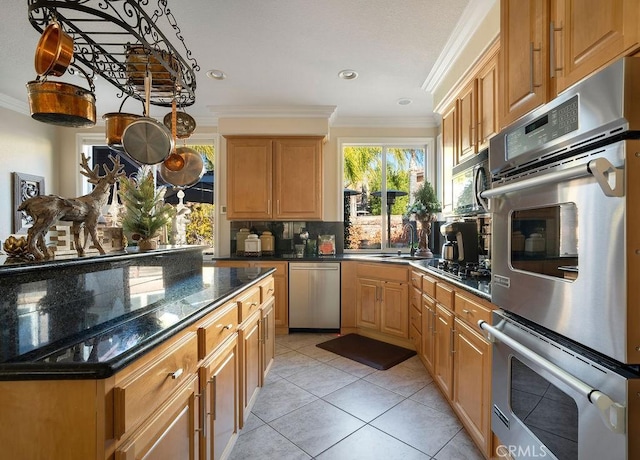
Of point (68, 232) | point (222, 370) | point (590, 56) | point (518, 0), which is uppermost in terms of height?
point (518, 0)

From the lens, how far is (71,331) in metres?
1.01

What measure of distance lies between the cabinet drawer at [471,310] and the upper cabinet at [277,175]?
2297 millimetres

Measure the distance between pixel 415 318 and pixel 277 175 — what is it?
2284 millimetres

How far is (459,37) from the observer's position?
240 cm

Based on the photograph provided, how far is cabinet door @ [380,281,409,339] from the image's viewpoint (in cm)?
329

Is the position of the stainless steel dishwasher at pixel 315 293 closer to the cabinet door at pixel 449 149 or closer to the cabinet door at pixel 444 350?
the cabinet door at pixel 449 149

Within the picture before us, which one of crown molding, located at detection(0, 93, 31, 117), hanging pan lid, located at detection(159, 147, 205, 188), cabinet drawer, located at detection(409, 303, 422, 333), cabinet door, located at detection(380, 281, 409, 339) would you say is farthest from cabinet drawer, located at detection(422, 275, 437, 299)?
crown molding, located at detection(0, 93, 31, 117)

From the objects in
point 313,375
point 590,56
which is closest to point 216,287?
point 313,375

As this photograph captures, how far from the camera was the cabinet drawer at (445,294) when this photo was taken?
6.92 ft

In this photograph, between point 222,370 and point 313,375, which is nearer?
point 222,370

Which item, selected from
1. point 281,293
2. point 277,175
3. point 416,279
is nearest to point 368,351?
point 416,279

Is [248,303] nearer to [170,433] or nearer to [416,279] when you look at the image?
[170,433]

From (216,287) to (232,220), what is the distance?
2.43 m

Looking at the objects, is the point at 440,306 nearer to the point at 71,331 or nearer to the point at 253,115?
the point at 71,331
